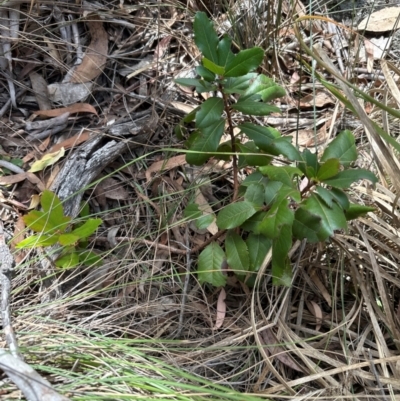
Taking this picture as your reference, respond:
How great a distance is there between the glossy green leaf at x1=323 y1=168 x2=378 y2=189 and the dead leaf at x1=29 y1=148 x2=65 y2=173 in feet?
3.19

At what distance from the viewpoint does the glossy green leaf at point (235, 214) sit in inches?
53.7

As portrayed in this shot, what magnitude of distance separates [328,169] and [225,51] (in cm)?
45

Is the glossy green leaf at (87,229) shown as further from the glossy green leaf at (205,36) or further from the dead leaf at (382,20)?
the dead leaf at (382,20)

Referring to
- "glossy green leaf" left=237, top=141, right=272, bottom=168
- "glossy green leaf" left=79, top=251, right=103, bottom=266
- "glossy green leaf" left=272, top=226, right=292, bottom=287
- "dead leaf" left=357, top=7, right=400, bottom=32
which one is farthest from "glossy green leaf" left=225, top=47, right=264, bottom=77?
"dead leaf" left=357, top=7, right=400, bottom=32

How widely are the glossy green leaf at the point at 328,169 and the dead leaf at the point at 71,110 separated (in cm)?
97

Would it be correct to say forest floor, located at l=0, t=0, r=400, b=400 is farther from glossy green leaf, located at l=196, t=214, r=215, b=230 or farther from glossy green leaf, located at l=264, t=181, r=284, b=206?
glossy green leaf, located at l=264, t=181, r=284, b=206

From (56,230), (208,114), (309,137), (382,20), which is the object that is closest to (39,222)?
(56,230)

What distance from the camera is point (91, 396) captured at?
1077 mm

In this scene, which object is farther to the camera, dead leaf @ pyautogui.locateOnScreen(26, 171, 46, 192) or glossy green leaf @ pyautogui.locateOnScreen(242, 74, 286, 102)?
dead leaf @ pyautogui.locateOnScreen(26, 171, 46, 192)

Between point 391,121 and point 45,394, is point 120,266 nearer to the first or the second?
point 45,394

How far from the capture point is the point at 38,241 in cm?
149

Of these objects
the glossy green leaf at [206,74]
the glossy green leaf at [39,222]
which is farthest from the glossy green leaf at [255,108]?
the glossy green leaf at [39,222]

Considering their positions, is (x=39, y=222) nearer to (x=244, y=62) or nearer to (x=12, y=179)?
(x=12, y=179)

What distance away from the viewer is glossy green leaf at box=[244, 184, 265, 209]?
1396 millimetres
